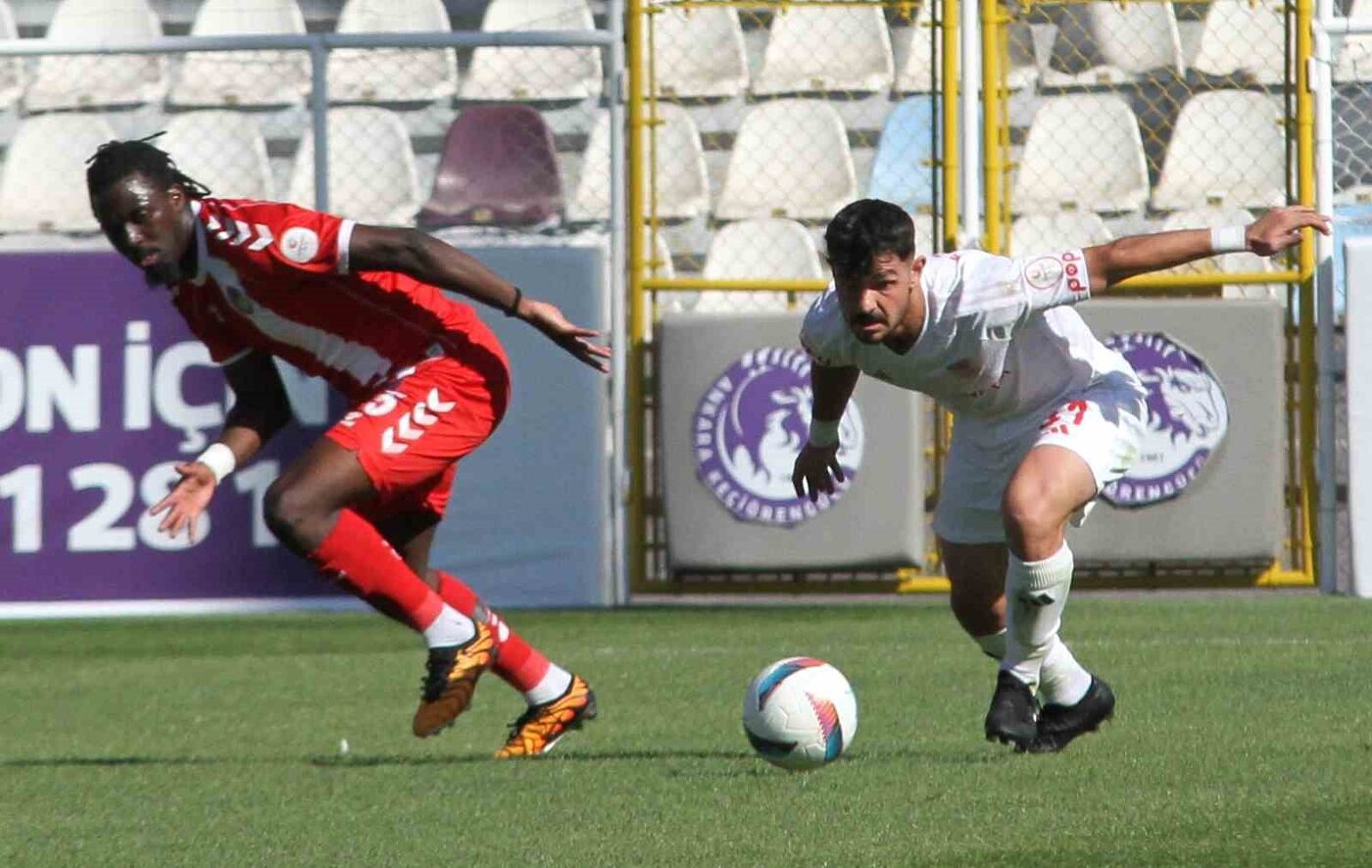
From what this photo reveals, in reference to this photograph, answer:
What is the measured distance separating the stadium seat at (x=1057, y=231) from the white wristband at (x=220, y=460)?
6.81m

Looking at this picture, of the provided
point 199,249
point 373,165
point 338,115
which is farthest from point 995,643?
point 338,115

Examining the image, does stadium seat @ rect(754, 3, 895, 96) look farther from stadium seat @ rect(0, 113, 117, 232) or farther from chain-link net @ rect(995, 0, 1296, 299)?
stadium seat @ rect(0, 113, 117, 232)

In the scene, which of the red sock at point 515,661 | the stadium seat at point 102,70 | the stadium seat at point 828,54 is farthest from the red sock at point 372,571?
the stadium seat at point 102,70

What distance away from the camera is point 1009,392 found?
6.04 metres

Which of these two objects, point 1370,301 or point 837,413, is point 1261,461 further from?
point 837,413

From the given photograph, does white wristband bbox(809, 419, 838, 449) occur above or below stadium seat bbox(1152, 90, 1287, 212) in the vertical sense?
below

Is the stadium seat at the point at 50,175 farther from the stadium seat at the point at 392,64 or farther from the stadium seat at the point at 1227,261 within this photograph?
the stadium seat at the point at 1227,261

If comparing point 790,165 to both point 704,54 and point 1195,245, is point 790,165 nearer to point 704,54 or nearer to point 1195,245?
point 704,54

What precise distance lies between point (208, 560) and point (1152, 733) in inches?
238

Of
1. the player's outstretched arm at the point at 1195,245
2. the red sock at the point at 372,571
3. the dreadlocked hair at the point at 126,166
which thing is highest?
the dreadlocked hair at the point at 126,166

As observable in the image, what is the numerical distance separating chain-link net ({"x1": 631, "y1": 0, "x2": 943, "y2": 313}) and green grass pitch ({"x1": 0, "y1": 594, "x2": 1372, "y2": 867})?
3.19 m

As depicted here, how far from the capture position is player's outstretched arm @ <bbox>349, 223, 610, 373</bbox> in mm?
5891

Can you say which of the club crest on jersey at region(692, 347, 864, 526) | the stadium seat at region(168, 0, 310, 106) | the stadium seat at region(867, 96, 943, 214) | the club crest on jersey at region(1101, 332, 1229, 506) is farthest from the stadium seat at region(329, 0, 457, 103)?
the club crest on jersey at region(1101, 332, 1229, 506)

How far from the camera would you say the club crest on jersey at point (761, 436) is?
10.8 m
